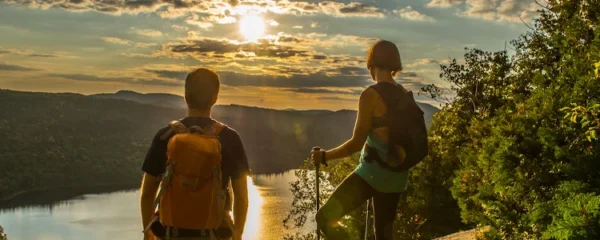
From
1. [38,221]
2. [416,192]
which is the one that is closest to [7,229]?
[38,221]

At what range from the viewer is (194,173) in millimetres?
3451

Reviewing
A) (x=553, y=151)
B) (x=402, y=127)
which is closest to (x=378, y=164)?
(x=402, y=127)

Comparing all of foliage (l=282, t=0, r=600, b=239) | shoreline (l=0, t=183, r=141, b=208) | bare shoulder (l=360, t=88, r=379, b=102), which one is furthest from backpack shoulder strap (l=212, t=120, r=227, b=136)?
shoreline (l=0, t=183, r=141, b=208)

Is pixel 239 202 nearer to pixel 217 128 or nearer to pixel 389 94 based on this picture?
pixel 217 128

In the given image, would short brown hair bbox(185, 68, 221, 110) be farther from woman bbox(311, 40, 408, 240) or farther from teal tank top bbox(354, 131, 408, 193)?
teal tank top bbox(354, 131, 408, 193)

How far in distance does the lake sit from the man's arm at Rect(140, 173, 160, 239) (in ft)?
346

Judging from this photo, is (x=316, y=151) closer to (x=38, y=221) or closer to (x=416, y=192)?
(x=416, y=192)

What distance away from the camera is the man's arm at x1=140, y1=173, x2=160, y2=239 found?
359 centimetres

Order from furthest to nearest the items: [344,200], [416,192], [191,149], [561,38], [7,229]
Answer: [7,229] < [416,192] < [561,38] < [344,200] < [191,149]

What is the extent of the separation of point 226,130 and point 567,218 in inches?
231

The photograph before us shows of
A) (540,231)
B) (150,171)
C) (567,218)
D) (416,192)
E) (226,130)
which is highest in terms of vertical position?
(226,130)

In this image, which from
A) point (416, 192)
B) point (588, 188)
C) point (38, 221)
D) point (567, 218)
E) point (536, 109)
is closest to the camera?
point (567, 218)

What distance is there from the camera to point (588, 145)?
10.2m

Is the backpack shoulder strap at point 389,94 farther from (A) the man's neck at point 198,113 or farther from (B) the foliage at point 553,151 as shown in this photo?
(B) the foliage at point 553,151
